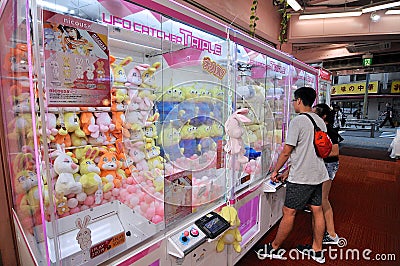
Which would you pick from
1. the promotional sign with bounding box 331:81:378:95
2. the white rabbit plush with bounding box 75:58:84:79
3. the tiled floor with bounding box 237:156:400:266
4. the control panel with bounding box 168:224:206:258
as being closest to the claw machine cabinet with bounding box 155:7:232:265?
the control panel with bounding box 168:224:206:258

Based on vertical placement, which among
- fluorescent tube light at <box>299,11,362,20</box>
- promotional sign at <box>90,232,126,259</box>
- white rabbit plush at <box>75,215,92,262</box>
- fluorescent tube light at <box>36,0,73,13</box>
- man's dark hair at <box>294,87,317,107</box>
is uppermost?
fluorescent tube light at <box>299,11,362,20</box>

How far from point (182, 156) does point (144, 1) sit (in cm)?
96

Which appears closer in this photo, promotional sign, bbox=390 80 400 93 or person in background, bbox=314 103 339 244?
person in background, bbox=314 103 339 244

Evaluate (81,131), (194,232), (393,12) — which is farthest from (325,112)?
(393,12)

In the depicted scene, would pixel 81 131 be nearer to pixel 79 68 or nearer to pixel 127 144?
pixel 127 144

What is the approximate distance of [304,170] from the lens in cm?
220

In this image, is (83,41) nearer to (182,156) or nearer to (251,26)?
(182,156)

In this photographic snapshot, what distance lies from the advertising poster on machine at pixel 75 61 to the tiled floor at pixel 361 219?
2.15m

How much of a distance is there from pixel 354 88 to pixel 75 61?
20.2 meters

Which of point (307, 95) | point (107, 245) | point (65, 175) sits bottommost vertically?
point (107, 245)

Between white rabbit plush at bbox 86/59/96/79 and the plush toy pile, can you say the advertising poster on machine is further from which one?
the plush toy pile

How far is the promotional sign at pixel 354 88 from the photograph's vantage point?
16500 millimetres

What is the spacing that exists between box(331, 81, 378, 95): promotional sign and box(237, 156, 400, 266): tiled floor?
13.8 m

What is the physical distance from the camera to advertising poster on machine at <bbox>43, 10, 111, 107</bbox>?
90 cm
